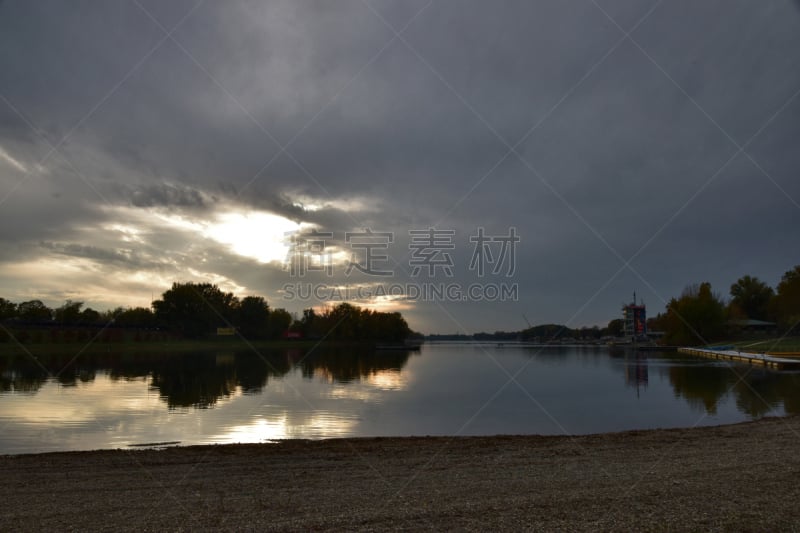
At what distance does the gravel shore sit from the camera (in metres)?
7.88

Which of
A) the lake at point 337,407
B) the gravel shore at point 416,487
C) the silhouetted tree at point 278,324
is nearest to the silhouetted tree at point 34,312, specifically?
the silhouetted tree at point 278,324

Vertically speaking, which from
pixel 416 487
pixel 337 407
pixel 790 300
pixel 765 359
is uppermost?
pixel 790 300

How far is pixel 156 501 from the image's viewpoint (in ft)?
30.3

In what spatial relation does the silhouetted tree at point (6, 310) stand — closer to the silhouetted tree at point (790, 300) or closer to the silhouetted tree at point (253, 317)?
the silhouetted tree at point (253, 317)

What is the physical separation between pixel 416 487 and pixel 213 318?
6265 inches

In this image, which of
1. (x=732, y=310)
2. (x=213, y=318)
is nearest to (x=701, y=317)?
(x=732, y=310)

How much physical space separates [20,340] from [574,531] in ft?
339

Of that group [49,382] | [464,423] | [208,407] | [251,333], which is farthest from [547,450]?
[251,333]

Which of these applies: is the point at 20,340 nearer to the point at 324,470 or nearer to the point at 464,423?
the point at 464,423

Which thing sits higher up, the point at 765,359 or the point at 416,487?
the point at 416,487

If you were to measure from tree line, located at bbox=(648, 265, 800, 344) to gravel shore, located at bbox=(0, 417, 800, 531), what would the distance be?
83.4 m

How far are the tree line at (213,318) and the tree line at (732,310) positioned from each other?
314 feet

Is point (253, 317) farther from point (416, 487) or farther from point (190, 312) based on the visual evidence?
point (416, 487)

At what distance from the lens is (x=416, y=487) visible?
9.93 m
